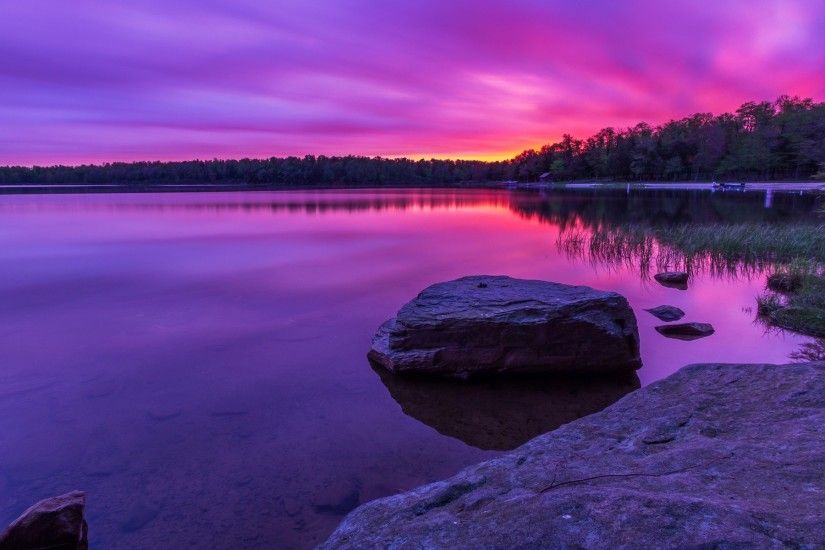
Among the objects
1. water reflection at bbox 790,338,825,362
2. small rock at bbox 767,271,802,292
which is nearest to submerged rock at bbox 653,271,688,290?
small rock at bbox 767,271,802,292

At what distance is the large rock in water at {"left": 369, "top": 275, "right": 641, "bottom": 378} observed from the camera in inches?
324

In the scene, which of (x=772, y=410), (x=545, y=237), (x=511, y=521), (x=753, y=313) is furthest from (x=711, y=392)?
(x=545, y=237)

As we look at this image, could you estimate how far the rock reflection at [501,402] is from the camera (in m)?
6.78

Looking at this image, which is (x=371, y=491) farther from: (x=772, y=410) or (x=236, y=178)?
(x=236, y=178)

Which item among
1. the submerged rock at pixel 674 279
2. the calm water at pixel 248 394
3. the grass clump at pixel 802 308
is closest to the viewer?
the calm water at pixel 248 394

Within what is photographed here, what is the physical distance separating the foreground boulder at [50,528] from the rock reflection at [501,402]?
3978 millimetres

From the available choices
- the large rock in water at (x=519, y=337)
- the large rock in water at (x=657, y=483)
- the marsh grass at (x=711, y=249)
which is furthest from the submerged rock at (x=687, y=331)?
the marsh grass at (x=711, y=249)

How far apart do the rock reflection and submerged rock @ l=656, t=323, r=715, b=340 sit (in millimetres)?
2824

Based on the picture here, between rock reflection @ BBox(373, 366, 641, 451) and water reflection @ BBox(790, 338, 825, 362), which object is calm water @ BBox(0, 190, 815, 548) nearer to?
rock reflection @ BBox(373, 366, 641, 451)

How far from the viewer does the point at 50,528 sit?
4.44 meters

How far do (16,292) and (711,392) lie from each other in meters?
18.3

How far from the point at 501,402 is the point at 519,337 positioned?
43.7 inches

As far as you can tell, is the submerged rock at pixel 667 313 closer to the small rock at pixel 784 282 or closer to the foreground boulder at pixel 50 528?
the small rock at pixel 784 282

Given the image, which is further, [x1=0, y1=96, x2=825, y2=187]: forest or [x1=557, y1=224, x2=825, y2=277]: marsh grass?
[x1=0, y1=96, x2=825, y2=187]: forest
